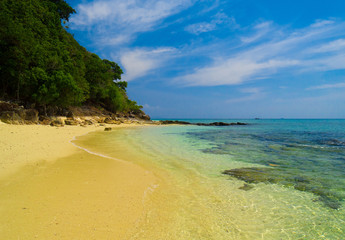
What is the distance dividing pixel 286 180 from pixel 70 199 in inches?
252

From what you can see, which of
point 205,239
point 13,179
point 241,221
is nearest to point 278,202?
point 241,221

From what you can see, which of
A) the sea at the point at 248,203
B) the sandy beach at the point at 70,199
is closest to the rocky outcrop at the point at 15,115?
the sandy beach at the point at 70,199

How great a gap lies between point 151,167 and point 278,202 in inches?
181

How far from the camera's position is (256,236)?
2990 mm

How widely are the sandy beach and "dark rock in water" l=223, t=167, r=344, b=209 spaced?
3147 mm

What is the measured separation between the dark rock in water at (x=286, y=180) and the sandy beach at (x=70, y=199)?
10.3 feet

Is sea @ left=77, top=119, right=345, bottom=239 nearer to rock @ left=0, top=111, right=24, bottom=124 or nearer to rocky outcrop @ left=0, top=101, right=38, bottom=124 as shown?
rock @ left=0, top=111, right=24, bottom=124

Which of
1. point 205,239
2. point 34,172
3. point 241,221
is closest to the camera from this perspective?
point 205,239

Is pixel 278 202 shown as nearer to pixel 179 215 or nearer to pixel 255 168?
pixel 179 215

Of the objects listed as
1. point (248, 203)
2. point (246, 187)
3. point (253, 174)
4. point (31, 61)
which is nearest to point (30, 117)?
point (31, 61)

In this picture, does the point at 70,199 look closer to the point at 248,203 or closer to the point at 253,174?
the point at 248,203

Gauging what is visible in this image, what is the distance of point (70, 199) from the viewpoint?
3902 millimetres

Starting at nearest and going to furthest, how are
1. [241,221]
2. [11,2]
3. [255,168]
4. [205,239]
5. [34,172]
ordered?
[205,239]
[241,221]
[34,172]
[255,168]
[11,2]

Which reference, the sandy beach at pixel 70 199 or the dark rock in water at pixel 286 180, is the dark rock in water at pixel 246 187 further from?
the sandy beach at pixel 70 199
